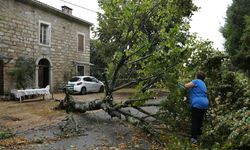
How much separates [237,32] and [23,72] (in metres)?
17.0

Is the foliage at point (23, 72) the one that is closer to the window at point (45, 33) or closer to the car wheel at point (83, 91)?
the window at point (45, 33)

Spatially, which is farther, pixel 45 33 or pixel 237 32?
pixel 237 32

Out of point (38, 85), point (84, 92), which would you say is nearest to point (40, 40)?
point (38, 85)

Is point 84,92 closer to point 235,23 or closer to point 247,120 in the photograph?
point 235,23

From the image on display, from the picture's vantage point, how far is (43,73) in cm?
2295

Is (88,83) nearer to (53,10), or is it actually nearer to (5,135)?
(53,10)

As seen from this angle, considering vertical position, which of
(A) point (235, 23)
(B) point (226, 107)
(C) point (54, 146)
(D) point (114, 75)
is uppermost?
(A) point (235, 23)

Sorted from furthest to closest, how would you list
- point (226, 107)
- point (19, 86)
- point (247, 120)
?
1. point (19, 86)
2. point (226, 107)
3. point (247, 120)

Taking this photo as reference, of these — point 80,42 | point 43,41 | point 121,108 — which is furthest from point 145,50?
point 80,42

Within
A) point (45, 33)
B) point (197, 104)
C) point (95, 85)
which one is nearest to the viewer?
point (197, 104)

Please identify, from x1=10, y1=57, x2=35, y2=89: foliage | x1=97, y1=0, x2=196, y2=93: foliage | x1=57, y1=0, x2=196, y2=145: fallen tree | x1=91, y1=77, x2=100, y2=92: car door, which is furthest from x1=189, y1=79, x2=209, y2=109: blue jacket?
x1=91, y1=77, x2=100, y2=92: car door

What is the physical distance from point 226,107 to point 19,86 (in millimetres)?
14706

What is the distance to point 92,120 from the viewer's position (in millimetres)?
10492

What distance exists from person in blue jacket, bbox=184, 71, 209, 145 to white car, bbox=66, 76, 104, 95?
15.3 metres
